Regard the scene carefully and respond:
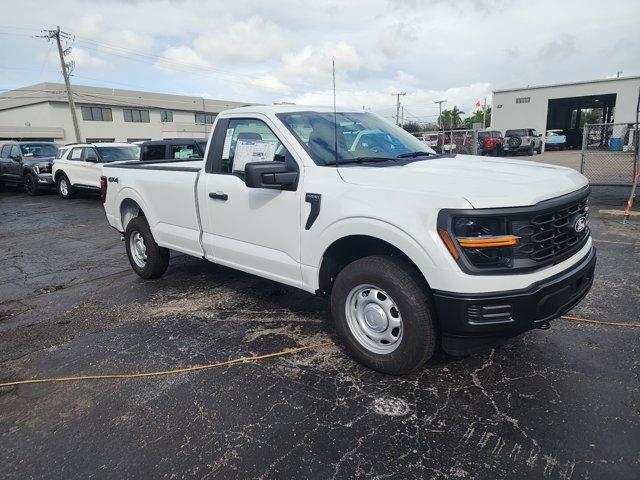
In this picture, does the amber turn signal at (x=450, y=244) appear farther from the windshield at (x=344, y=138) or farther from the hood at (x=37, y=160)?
the hood at (x=37, y=160)

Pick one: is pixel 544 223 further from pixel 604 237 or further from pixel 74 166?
pixel 74 166

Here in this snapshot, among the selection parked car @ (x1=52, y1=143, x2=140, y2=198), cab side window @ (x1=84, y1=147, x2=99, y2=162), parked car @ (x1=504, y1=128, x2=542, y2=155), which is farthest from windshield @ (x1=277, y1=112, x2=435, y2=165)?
parked car @ (x1=504, y1=128, x2=542, y2=155)

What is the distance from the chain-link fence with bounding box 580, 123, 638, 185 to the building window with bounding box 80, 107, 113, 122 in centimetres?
4371

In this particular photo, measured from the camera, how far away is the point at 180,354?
387 centimetres

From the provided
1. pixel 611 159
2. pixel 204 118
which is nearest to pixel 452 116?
pixel 204 118

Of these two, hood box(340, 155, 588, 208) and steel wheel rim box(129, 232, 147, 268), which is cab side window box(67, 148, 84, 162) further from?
hood box(340, 155, 588, 208)

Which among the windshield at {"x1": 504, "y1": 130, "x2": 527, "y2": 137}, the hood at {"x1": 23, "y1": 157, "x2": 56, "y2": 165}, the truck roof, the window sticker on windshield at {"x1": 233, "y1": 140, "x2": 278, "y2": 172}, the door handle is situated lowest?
the windshield at {"x1": 504, "y1": 130, "x2": 527, "y2": 137}

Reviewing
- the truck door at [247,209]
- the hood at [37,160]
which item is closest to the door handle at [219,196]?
the truck door at [247,209]

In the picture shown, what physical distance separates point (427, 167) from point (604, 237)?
5.39 m

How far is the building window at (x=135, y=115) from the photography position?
4984 cm

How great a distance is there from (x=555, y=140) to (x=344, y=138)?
36274 mm

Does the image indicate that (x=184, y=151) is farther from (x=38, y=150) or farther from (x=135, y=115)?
(x=135, y=115)

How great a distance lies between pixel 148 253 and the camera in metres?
5.72

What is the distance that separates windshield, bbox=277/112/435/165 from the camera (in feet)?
12.4
